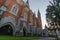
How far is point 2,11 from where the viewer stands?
3028cm

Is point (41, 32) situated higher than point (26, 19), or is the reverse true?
point (26, 19)

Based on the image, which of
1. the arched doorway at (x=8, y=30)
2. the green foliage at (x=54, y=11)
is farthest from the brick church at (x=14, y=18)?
the green foliage at (x=54, y=11)

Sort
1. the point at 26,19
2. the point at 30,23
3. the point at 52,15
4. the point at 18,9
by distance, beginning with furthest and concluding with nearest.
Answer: the point at 30,23 → the point at 26,19 → the point at 18,9 → the point at 52,15

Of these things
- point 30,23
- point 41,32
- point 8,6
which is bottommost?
point 41,32

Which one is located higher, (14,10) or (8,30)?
(14,10)

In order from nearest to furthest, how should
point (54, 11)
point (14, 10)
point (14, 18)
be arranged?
point (54, 11), point (14, 18), point (14, 10)

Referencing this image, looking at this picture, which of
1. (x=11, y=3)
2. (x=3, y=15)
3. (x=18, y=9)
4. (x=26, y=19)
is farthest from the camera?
(x=26, y=19)

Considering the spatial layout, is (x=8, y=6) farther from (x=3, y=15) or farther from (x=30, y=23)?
(x=30, y=23)

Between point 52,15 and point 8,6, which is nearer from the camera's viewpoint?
point 52,15

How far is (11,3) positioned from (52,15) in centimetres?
1329

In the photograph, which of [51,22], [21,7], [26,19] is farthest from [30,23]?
[51,22]

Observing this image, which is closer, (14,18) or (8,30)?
(14,18)

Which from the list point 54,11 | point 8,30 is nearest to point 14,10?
point 8,30

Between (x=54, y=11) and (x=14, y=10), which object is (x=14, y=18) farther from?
(x=54, y=11)
